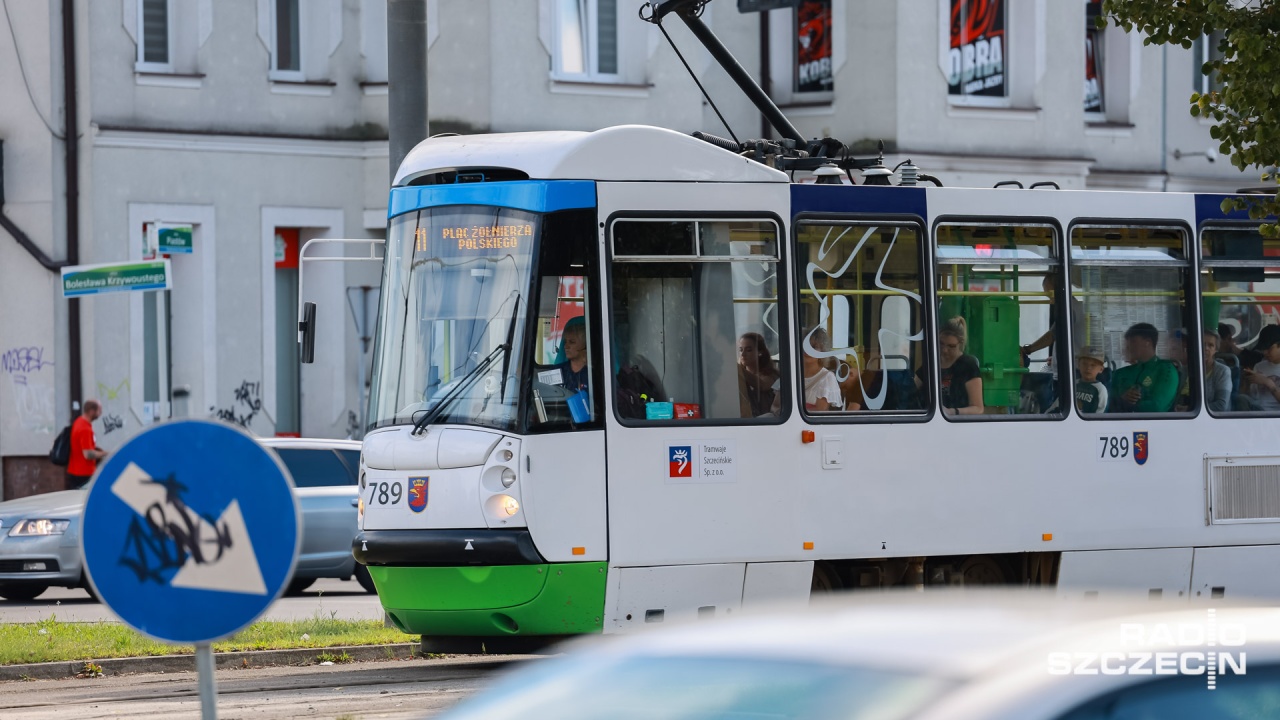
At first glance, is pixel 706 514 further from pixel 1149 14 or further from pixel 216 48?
pixel 216 48

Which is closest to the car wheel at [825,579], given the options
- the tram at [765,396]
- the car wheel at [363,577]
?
the tram at [765,396]

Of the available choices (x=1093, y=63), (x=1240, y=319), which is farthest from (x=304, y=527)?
(x=1093, y=63)

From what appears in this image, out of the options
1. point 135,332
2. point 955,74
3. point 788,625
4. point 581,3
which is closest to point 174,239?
point 135,332

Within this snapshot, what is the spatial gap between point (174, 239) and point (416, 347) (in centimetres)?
1133

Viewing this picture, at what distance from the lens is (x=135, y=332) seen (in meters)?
22.6

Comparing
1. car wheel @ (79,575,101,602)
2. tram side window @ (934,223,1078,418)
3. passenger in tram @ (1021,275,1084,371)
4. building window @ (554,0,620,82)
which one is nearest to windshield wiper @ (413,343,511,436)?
tram side window @ (934,223,1078,418)

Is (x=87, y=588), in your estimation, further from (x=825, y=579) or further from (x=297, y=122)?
(x=825, y=579)

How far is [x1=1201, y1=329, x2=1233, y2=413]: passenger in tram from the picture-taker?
11.8m

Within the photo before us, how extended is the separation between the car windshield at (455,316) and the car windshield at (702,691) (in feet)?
21.1

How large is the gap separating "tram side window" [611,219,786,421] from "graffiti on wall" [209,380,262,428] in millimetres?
13738

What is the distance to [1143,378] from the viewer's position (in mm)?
11680

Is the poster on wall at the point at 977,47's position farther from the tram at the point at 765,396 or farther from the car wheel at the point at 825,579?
the car wheel at the point at 825,579

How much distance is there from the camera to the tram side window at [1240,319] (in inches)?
469

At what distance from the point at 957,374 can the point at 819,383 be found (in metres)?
0.98
